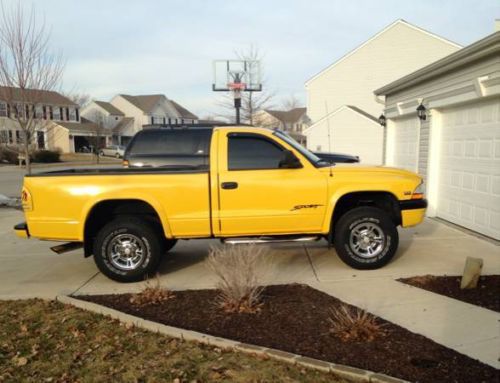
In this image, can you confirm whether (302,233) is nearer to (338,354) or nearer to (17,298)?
(338,354)

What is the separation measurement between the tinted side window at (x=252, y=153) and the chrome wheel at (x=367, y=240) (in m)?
1.42

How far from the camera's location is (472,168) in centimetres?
Answer: 826

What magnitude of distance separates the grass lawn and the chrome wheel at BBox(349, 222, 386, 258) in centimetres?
284

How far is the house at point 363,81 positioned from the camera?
2308 centimetres

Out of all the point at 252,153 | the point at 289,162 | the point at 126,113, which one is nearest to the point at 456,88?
the point at 289,162

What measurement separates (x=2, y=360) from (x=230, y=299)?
2116 mm

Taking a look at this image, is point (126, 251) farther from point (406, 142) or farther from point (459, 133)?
point (406, 142)

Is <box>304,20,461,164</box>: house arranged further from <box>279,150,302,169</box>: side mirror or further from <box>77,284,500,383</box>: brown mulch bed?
<box>77,284,500,383</box>: brown mulch bed

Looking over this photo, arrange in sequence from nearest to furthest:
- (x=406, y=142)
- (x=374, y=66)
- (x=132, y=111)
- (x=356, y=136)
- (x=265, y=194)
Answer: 1. (x=265, y=194)
2. (x=406, y=142)
3. (x=356, y=136)
4. (x=374, y=66)
5. (x=132, y=111)

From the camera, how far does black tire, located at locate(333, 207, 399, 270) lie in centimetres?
600

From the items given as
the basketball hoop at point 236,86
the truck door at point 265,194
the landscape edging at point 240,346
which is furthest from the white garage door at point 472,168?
the basketball hoop at point 236,86

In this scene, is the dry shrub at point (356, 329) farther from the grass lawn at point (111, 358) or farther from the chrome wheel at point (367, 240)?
the chrome wheel at point (367, 240)

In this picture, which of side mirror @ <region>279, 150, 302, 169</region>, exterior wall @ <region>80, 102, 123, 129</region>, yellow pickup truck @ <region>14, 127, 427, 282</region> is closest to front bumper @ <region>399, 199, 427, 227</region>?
yellow pickup truck @ <region>14, 127, 427, 282</region>

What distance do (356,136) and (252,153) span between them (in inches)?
713
